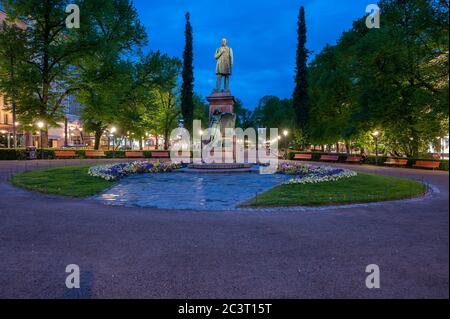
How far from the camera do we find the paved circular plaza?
4395 millimetres

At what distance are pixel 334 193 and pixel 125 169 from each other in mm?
13669

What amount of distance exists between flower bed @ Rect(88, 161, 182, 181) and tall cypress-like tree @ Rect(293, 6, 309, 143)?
26.2m

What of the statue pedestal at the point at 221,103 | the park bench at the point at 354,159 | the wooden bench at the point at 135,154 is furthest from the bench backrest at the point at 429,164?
the wooden bench at the point at 135,154

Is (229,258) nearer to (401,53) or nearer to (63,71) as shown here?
(401,53)

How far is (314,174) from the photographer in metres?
19.2

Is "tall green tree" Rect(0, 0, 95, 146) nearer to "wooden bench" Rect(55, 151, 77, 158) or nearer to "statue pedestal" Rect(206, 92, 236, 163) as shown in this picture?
"wooden bench" Rect(55, 151, 77, 158)

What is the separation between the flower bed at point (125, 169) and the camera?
59.6ft

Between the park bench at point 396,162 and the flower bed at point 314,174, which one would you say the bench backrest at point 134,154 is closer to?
the flower bed at point 314,174

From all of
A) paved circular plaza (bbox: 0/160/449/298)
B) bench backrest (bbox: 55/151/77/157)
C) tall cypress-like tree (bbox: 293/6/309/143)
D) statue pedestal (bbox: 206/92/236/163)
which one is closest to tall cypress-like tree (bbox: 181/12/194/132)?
tall cypress-like tree (bbox: 293/6/309/143)

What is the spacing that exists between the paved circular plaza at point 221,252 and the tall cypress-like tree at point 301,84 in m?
36.5

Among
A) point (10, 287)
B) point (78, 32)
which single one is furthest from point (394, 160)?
point (78, 32)

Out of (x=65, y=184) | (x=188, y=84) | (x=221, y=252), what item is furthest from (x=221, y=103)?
(x=188, y=84)

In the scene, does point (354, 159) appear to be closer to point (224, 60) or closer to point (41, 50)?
point (224, 60)
